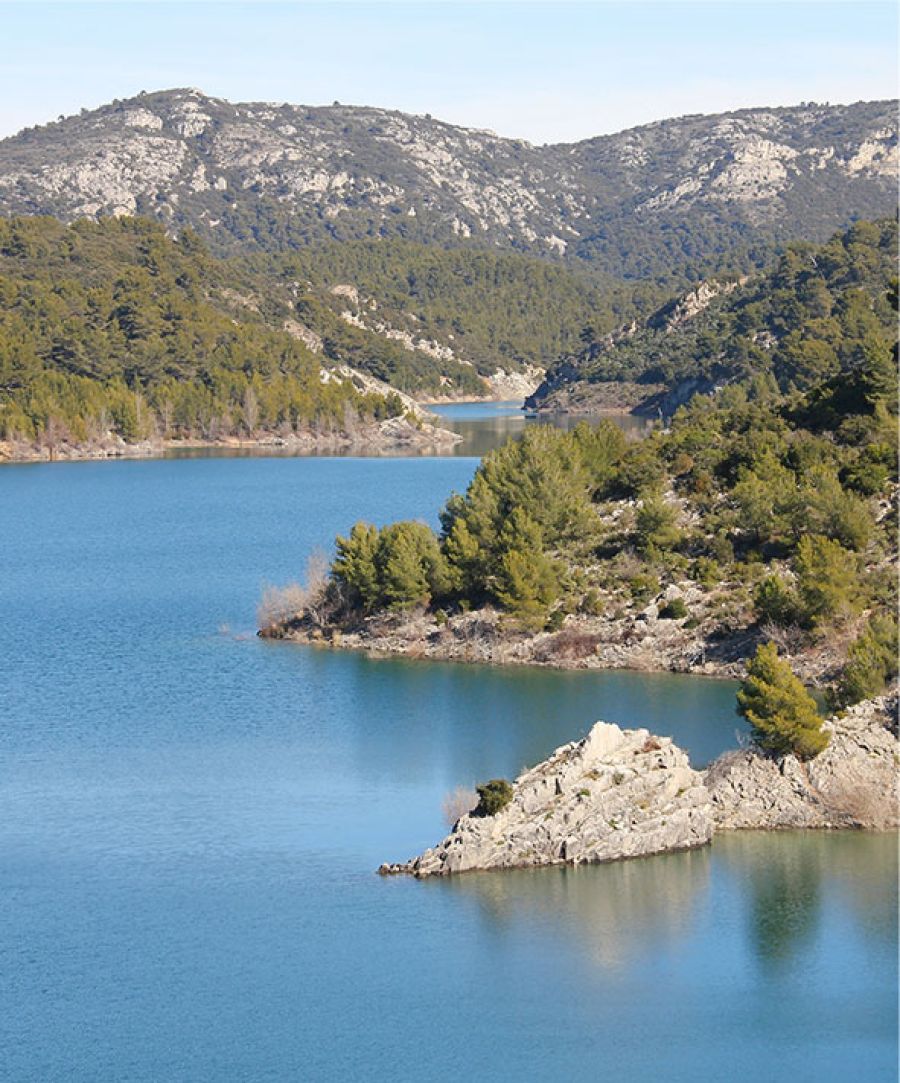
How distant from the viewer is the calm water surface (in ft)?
101

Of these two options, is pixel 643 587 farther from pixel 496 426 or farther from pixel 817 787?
pixel 496 426

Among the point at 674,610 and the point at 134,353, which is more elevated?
the point at 134,353

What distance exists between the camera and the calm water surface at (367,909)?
3072cm

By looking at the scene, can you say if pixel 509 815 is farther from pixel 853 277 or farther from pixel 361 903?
pixel 853 277

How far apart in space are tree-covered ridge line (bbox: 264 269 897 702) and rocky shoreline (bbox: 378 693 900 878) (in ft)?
39.3

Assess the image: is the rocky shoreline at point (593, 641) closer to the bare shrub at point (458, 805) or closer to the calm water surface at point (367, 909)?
the calm water surface at point (367, 909)

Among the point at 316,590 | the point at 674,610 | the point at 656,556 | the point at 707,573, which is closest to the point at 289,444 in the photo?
the point at 316,590

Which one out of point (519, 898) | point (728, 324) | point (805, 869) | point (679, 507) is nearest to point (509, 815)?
point (519, 898)

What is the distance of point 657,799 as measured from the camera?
129ft

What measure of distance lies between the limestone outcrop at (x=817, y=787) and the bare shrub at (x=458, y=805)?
5120 millimetres

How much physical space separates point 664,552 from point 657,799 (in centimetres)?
2396

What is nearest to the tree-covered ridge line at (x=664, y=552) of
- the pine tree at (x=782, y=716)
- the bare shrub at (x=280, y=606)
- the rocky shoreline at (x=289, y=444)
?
the bare shrub at (x=280, y=606)

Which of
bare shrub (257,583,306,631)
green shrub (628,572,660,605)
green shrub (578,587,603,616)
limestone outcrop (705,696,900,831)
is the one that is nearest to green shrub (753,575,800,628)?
green shrub (628,572,660,605)

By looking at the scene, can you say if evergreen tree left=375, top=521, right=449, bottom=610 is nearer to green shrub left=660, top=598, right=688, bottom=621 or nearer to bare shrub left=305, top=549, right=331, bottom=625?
bare shrub left=305, top=549, right=331, bottom=625
